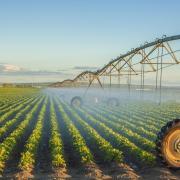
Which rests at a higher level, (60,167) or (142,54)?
(142,54)

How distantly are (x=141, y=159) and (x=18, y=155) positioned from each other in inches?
177

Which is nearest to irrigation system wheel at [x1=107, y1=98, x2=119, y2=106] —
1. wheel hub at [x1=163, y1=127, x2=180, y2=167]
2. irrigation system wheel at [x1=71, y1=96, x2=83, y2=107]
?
irrigation system wheel at [x1=71, y1=96, x2=83, y2=107]

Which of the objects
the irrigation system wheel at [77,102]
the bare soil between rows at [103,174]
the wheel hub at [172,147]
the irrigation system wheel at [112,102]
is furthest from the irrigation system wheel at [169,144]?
the irrigation system wheel at [112,102]

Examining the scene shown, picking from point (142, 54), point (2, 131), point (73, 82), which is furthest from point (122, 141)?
point (73, 82)

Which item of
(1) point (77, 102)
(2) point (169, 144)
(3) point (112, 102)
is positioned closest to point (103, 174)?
(2) point (169, 144)

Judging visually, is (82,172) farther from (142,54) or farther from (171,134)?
(142,54)

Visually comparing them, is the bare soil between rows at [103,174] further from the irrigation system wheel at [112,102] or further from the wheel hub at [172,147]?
the irrigation system wheel at [112,102]

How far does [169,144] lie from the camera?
1094 centimetres

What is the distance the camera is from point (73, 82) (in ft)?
182

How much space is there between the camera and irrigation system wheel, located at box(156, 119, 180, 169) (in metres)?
10.8

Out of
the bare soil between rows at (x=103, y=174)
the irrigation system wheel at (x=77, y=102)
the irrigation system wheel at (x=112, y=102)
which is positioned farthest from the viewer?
the irrigation system wheel at (x=112, y=102)

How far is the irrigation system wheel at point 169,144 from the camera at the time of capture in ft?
35.5

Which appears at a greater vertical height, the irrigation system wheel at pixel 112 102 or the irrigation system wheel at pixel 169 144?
the irrigation system wheel at pixel 169 144

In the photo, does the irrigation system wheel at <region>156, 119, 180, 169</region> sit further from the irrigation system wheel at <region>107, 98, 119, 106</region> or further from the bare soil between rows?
the irrigation system wheel at <region>107, 98, 119, 106</region>
